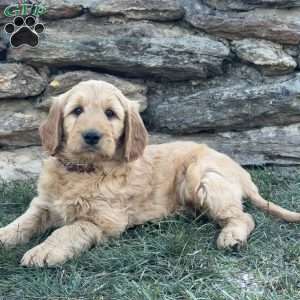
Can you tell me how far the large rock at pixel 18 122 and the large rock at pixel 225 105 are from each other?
106cm

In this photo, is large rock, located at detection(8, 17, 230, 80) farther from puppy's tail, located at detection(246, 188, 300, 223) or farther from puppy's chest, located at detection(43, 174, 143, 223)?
puppy's chest, located at detection(43, 174, 143, 223)

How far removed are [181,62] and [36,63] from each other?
4.29 feet

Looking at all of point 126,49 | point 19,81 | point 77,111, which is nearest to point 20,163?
point 19,81

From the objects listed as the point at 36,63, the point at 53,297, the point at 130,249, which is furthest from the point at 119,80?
the point at 53,297

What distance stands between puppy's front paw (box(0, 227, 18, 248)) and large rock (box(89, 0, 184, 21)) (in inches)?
89.7

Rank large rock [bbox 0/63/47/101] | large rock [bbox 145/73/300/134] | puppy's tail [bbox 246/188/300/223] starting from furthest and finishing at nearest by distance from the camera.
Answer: large rock [bbox 145/73/300/134]
large rock [bbox 0/63/47/101]
puppy's tail [bbox 246/188/300/223]

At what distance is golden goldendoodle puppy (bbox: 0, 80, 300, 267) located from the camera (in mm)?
3889

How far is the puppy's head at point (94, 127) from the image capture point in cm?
385

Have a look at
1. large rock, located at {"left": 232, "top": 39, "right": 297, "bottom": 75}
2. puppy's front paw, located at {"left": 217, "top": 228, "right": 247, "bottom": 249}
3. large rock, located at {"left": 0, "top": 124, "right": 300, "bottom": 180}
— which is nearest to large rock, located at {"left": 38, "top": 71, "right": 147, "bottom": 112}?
large rock, located at {"left": 0, "top": 124, "right": 300, "bottom": 180}

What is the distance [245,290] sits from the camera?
10.9 ft

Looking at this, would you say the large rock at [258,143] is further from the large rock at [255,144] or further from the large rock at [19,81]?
the large rock at [19,81]

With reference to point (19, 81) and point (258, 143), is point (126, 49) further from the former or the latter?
point (258, 143)

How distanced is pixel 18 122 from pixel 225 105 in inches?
75.3

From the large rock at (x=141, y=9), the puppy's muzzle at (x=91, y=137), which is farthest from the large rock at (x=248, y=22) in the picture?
the puppy's muzzle at (x=91, y=137)
